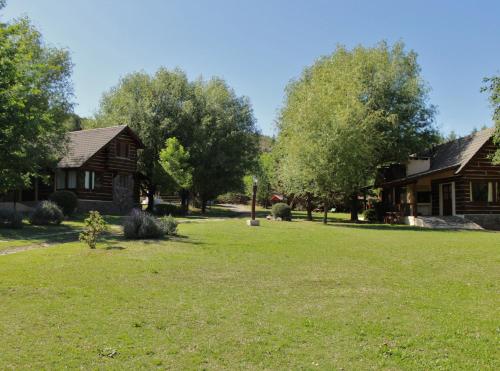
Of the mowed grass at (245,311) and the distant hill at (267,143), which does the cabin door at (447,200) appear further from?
the distant hill at (267,143)

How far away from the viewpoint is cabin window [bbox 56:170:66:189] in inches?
1470

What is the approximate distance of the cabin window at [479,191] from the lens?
1271 inches

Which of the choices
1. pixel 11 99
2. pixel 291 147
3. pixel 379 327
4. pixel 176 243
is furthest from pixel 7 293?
pixel 291 147

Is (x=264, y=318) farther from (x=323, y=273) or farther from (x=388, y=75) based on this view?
(x=388, y=75)

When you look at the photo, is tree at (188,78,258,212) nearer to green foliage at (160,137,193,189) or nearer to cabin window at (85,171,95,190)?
green foliage at (160,137,193,189)

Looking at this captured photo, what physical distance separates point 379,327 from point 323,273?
15.4 ft

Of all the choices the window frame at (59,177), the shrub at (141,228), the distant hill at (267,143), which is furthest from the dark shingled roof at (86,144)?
the shrub at (141,228)

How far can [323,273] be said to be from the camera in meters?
12.0

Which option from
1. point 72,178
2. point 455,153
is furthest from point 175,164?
point 455,153

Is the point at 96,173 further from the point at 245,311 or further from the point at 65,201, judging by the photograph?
the point at 245,311

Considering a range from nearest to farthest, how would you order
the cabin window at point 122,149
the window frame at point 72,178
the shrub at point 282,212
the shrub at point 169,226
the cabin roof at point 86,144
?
the shrub at point 169,226, the shrub at point 282,212, the cabin roof at point 86,144, the window frame at point 72,178, the cabin window at point 122,149

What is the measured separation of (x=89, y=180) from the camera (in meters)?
37.5

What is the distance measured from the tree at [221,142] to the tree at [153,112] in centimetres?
166

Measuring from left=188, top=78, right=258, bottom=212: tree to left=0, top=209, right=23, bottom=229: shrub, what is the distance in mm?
20505
